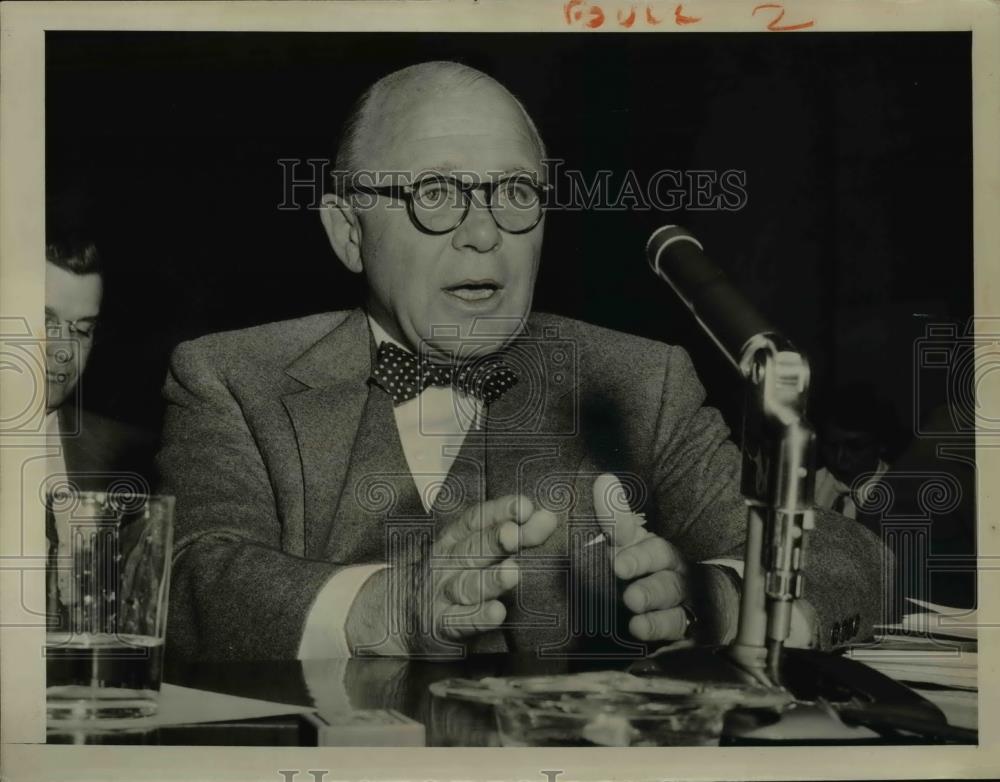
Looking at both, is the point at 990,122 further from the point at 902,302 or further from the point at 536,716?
the point at 536,716

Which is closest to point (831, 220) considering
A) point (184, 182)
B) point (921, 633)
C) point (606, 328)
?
point (606, 328)

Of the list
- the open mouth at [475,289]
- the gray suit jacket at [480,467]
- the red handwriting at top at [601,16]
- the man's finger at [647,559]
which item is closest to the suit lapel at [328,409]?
the gray suit jacket at [480,467]

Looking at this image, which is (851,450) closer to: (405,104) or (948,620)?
(948,620)

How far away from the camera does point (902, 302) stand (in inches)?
70.0

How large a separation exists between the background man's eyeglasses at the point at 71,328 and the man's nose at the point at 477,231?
0.46 m

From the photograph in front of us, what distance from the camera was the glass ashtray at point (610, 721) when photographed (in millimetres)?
1651

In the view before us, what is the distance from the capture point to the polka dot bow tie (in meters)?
1.74

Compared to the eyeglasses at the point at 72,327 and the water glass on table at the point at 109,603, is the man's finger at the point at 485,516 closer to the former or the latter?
the water glass on table at the point at 109,603

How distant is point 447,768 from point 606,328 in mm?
553

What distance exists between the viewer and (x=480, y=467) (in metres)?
1.73


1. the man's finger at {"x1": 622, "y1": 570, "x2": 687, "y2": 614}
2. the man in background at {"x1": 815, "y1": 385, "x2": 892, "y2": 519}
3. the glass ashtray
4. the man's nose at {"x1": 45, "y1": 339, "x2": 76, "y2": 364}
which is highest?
the man's nose at {"x1": 45, "y1": 339, "x2": 76, "y2": 364}

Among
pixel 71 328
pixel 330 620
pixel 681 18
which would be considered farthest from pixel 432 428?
pixel 681 18

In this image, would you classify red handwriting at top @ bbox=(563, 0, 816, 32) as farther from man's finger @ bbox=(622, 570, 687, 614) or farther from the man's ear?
man's finger @ bbox=(622, 570, 687, 614)

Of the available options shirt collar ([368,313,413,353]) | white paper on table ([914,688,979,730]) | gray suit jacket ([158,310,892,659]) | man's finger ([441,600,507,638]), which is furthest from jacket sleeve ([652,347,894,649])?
shirt collar ([368,313,413,353])
